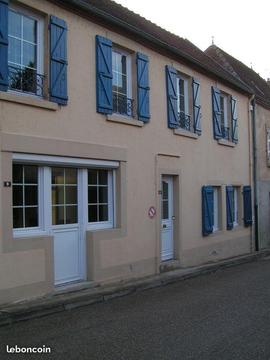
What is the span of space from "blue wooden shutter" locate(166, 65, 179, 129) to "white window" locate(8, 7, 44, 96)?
402 cm

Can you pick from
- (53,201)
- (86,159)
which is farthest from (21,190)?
(86,159)

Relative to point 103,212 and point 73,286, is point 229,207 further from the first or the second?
point 73,286

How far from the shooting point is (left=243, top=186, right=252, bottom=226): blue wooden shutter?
16844 millimetres

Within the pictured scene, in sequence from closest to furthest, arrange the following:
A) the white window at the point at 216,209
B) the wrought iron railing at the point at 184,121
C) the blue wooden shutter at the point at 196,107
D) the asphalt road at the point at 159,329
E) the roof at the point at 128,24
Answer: the asphalt road at the point at 159,329, the roof at the point at 128,24, the wrought iron railing at the point at 184,121, the blue wooden shutter at the point at 196,107, the white window at the point at 216,209

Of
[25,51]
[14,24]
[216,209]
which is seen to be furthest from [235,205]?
[14,24]

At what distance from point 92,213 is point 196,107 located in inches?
194

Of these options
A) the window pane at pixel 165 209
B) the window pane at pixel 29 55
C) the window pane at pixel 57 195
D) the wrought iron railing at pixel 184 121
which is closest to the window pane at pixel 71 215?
the window pane at pixel 57 195

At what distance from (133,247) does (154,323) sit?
3617 millimetres

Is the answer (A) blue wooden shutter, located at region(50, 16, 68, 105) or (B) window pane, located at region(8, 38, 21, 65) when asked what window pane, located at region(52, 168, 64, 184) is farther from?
(B) window pane, located at region(8, 38, 21, 65)

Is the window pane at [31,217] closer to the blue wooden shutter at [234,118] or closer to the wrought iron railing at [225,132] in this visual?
the wrought iron railing at [225,132]

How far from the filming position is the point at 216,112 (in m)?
14.7

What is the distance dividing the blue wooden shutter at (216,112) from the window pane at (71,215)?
6.31 meters

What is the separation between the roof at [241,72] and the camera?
19.0 meters

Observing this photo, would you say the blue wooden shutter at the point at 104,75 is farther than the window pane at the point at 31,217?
Yes
